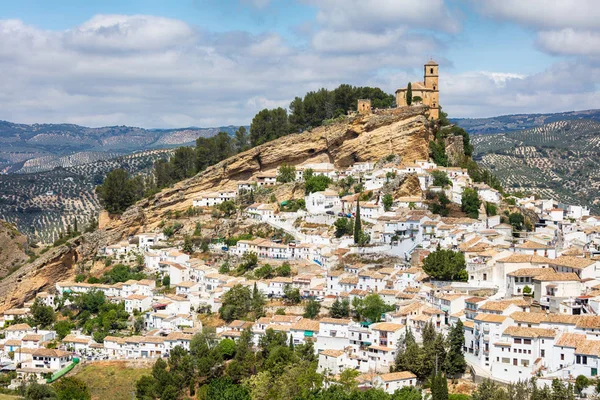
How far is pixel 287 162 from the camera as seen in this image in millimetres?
65875

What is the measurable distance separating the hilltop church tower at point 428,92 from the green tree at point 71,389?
37.1 metres

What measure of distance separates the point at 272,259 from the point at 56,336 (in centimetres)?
1481

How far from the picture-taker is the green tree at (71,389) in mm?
36656

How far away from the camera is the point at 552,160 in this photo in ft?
433

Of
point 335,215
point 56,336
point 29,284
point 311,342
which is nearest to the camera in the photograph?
point 311,342

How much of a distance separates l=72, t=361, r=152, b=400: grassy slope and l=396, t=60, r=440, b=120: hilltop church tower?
34.0m

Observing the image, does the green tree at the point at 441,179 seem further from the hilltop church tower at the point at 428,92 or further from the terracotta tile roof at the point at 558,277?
the terracotta tile roof at the point at 558,277

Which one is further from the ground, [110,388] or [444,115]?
[444,115]

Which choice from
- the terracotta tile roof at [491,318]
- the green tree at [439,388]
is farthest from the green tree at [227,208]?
the green tree at [439,388]

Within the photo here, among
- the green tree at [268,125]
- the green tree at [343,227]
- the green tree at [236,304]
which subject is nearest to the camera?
the green tree at [236,304]

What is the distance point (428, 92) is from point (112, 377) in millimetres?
38051

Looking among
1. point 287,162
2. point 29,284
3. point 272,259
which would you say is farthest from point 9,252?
A: point 272,259

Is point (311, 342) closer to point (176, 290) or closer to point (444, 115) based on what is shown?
point (176, 290)

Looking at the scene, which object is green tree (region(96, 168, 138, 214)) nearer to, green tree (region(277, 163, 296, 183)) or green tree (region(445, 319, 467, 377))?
green tree (region(277, 163, 296, 183))
